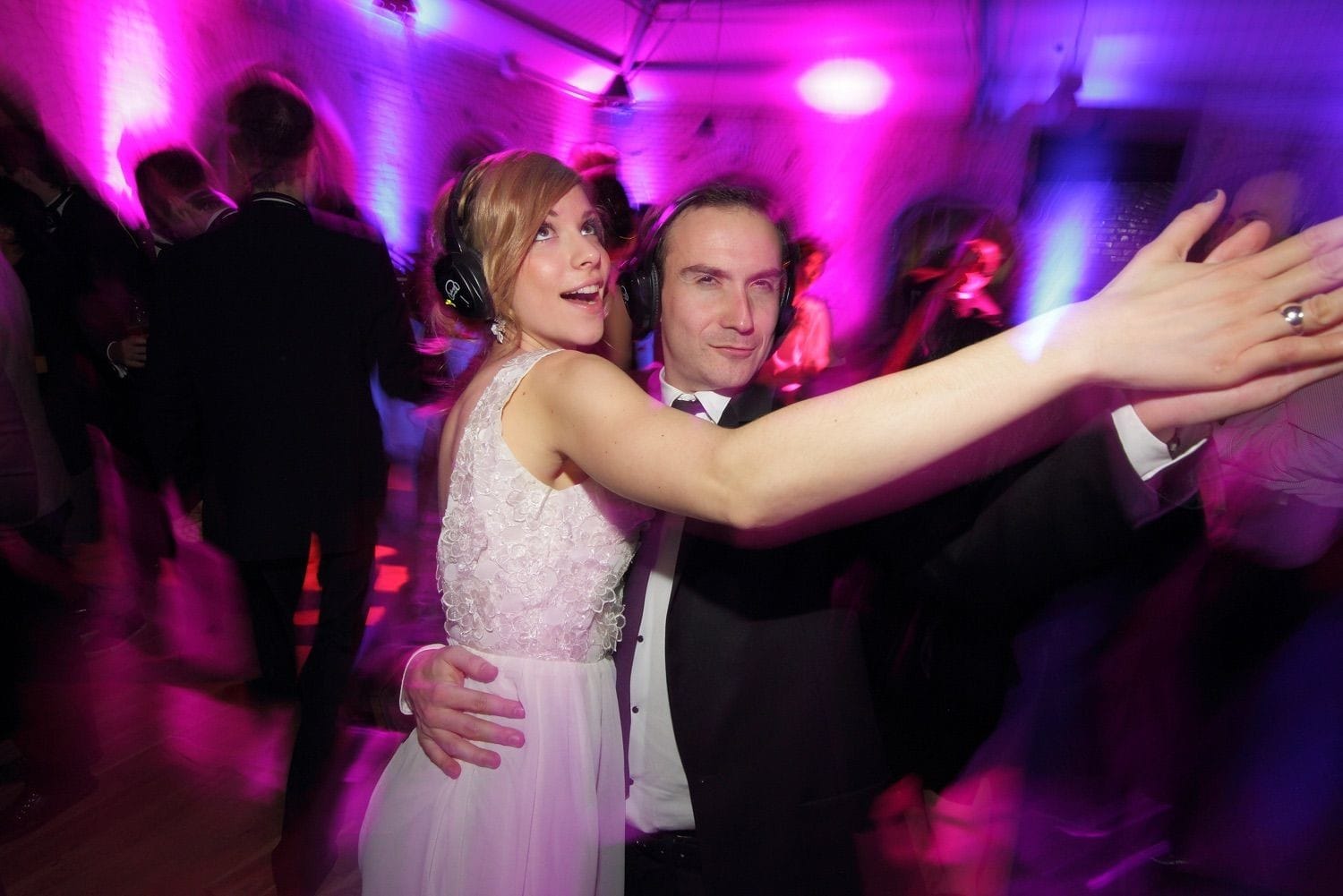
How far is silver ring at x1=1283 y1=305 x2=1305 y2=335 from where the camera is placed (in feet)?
1.71

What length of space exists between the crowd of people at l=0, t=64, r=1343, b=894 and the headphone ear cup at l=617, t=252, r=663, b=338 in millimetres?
14

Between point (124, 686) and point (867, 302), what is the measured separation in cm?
318

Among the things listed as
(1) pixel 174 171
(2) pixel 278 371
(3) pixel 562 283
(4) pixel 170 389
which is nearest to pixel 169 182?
(1) pixel 174 171

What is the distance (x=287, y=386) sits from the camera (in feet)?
6.61

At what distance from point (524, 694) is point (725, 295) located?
711mm

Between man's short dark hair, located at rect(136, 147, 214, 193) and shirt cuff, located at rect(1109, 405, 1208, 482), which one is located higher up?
man's short dark hair, located at rect(136, 147, 214, 193)

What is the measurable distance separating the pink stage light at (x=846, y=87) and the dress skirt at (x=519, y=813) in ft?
6.47

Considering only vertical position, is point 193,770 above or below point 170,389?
below

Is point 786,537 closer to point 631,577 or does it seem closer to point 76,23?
point 631,577

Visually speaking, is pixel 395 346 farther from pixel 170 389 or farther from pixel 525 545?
pixel 525 545

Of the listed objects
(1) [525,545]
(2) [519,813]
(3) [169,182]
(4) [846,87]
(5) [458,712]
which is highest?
(4) [846,87]

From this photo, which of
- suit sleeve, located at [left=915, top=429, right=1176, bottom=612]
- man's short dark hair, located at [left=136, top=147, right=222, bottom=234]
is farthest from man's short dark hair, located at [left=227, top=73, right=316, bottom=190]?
suit sleeve, located at [left=915, top=429, right=1176, bottom=612]

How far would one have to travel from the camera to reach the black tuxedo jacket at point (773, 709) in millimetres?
1015

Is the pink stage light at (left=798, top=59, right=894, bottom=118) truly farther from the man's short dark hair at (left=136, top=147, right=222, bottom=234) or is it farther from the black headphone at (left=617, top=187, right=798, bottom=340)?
the man's short dark hair at (left=136, top=147, right=222, bottom=234)
